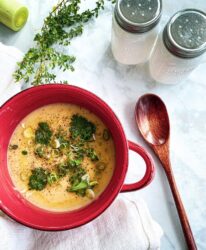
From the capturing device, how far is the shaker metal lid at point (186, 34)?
1099mm

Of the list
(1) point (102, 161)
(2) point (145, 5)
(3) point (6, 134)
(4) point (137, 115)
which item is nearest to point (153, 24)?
(2) point (145, 5)

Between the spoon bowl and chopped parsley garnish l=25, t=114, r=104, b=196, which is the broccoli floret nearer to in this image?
chopped parsley garnish l=25, t=114, r=104, b=196

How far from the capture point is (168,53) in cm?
115

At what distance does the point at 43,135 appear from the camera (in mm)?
1162

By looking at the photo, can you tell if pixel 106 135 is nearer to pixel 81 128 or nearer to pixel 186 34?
pixel 81 128

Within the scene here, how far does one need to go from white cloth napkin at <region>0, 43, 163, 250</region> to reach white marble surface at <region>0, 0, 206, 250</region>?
0.08 meters

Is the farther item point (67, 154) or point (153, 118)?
point (153, 118)

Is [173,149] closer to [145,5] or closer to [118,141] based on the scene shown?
[118,141]

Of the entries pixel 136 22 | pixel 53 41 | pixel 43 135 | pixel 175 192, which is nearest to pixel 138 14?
pixel 136 22

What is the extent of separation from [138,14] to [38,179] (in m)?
0.50

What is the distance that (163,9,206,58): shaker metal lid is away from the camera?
1099 mm

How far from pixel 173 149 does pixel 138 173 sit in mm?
128

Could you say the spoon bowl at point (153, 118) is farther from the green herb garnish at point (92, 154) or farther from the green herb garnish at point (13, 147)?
the green herb garnish at point (13, 147)

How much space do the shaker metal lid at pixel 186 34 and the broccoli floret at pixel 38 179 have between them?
0.47 metres
